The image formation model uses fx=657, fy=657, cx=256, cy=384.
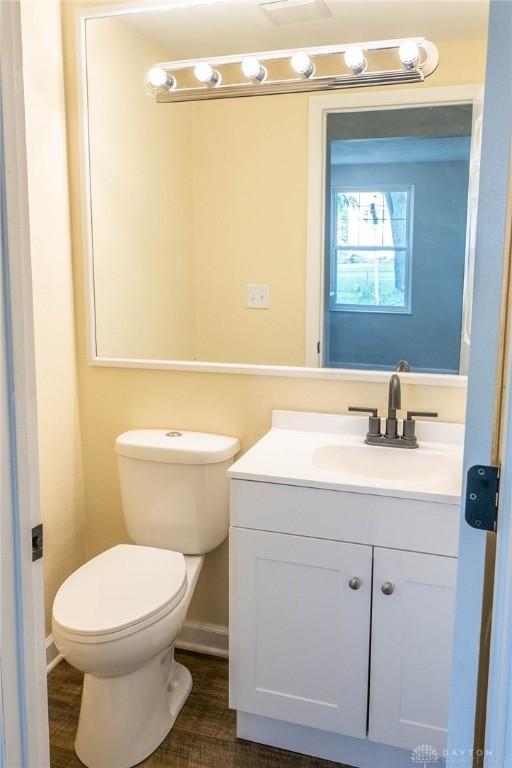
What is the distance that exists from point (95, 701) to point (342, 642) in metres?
0.72

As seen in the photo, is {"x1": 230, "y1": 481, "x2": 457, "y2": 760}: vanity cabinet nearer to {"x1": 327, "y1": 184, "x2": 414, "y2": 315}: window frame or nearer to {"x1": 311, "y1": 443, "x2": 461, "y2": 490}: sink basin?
{"x1": 311, "y1": 443, "x2": 461, "y2": 490}: sink basin

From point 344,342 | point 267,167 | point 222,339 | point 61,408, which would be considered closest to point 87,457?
point 61,408

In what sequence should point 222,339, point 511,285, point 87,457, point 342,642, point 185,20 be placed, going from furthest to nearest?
point 87,457 → point 222,339 → point 185,20 → point 342,642 → point 511,285

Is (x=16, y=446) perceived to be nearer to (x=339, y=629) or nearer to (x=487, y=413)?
(x=487, y=413)

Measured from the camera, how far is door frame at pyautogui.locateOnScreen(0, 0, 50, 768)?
90cm

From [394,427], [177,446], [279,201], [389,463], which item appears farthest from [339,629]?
[279,201]

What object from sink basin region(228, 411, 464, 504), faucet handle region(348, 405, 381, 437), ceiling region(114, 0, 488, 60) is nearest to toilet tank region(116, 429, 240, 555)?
sink basin region(228, 411, 464, 504)

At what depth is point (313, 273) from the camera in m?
2.15

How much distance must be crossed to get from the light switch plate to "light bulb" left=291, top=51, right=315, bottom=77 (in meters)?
0.66

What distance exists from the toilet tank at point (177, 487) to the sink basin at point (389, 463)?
0.35 metres

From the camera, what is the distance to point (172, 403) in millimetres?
2318

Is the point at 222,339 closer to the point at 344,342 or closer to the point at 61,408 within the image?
the point at 344,342

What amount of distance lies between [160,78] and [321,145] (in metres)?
0.57

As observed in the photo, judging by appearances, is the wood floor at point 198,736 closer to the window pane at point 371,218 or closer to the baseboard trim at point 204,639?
the baseboard trim at point 204,639
